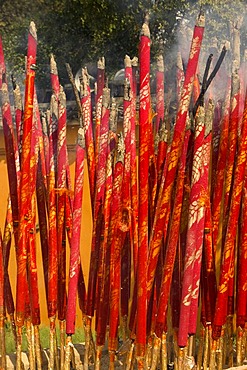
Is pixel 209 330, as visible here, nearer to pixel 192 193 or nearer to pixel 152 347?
pixel 152 347

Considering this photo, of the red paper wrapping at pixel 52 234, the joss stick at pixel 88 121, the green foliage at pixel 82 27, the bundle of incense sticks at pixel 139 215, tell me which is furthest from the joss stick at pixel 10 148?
the green foliage at pixel 82 27

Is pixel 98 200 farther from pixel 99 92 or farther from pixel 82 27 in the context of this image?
pixel 82 27

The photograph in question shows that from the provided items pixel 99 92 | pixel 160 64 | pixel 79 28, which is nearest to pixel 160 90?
pixel 160 64

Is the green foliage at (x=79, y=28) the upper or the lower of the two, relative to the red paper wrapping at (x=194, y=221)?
upper

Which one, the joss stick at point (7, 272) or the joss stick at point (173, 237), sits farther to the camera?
the joss stick at point (7, 272)

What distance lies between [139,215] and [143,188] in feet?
0.26

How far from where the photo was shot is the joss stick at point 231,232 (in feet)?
5.45

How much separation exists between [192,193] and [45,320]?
8.34 feet

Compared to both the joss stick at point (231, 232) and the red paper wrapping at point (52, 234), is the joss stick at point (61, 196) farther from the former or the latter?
the joss stick at point (231, 232)

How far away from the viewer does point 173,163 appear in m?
1.59

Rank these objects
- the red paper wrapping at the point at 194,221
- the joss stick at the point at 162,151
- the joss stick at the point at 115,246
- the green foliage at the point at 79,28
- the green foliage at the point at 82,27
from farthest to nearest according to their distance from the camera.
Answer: the green foliage at the point at 79,28, the green foliage at the point at 82,27, the joss stick at the point at 162,151, the joss stick at the point at 115,246, the red paper wrapping at the point at 194,221

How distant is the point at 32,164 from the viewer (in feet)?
5.64

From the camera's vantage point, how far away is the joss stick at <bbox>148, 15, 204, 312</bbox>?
1539 millimetres

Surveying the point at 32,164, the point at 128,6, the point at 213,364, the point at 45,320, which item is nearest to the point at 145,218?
the point at 32,164
